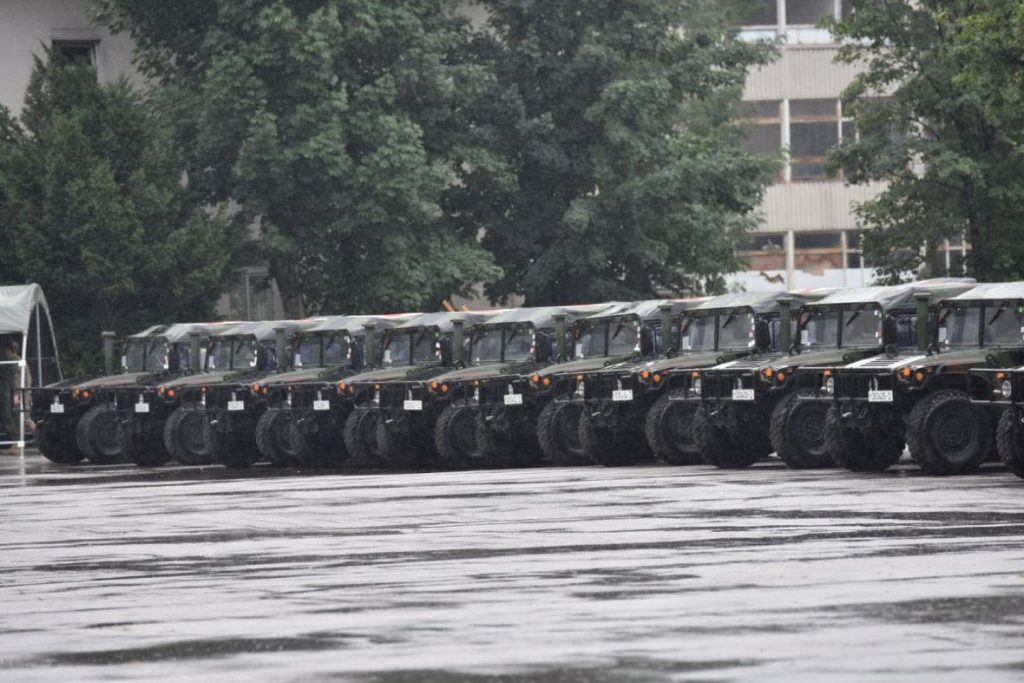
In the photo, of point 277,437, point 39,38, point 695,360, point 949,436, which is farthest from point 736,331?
point 39,38

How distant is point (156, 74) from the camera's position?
57406 mm

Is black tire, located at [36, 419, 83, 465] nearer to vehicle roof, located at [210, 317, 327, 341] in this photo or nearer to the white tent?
vehicle roof, located at [210, 317, 327, 341]

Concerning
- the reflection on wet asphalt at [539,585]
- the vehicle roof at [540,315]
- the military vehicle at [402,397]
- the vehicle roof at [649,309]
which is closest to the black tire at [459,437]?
the military vehicle at [402,397]

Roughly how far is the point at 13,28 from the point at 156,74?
12.3 feet

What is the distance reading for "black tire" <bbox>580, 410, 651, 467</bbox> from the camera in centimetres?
3161


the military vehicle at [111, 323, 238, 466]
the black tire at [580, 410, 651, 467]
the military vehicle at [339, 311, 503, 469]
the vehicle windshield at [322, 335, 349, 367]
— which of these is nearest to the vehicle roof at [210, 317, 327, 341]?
the military vehicle at [111, 323, 238, 466]

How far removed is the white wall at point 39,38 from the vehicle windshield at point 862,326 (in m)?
31.3

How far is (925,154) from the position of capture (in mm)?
47844

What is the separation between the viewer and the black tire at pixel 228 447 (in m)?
38.2

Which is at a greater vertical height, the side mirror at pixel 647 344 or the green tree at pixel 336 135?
the green tree at pixel 336 135

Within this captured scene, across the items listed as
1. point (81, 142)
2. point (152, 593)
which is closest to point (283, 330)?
point (81, 142)

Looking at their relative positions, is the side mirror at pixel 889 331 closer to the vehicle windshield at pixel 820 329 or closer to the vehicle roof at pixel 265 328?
the vehicle windshield at pixel 820 329

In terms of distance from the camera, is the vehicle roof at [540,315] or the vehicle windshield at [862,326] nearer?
the vehicle windshield at [862,326]

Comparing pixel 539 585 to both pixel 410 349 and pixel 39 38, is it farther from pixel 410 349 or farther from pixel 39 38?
pixel 39 38
